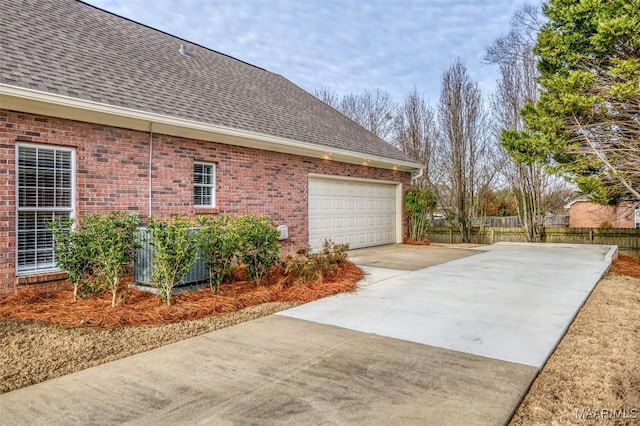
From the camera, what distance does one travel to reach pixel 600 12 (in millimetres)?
8586

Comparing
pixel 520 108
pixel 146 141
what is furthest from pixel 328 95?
pixel 146 141

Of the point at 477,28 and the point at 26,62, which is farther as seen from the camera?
the point at 477,28

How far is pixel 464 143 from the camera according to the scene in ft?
52.1

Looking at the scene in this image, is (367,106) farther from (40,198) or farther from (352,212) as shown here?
(40,198)

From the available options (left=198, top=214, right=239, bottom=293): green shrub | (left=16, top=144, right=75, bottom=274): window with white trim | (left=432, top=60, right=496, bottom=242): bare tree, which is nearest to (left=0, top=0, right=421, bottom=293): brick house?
(left=16, top=144, right=75, bottom=274): window with white trim

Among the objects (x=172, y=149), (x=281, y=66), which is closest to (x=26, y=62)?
(x=172, y=149)

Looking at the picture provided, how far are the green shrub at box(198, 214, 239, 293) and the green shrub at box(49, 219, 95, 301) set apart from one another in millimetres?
1560

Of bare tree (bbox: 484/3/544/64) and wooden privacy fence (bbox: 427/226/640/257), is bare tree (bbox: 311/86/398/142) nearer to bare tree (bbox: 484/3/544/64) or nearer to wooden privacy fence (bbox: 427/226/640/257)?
wooden privacy fence (bbox: 427/226/640/257)

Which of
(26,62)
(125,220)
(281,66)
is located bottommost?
(125,220)

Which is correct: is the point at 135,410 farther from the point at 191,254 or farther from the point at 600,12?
the point at 600,12

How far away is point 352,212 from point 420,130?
8.56 metres

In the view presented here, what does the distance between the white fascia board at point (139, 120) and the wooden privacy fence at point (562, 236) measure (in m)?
7.98

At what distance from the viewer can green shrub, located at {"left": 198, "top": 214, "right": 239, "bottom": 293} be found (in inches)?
239

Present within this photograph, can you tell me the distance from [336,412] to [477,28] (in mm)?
16735
